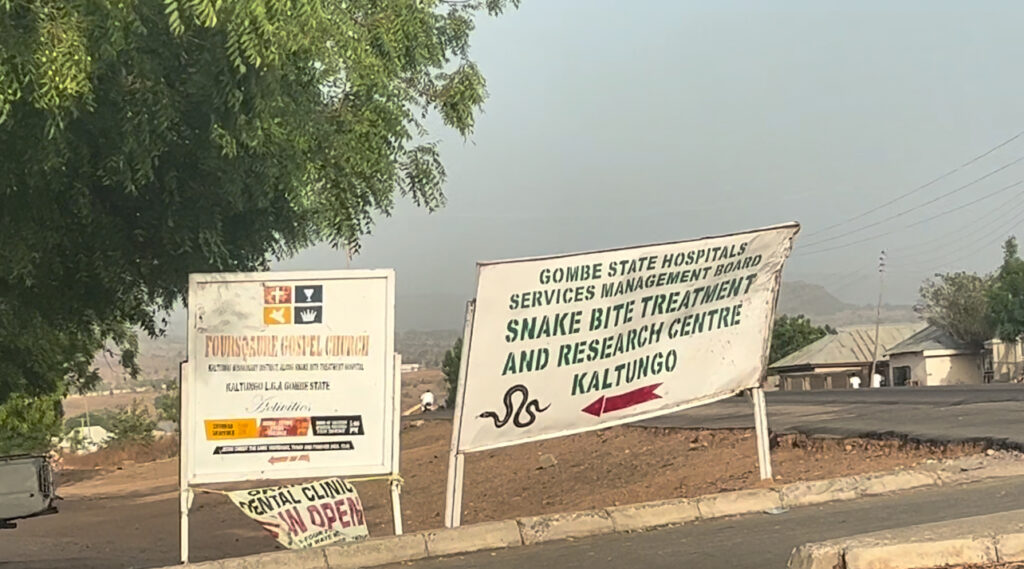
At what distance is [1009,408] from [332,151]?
Answer: 1045 centimetres

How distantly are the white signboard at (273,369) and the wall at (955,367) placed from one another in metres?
71.0

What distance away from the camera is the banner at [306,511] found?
25.3 ft

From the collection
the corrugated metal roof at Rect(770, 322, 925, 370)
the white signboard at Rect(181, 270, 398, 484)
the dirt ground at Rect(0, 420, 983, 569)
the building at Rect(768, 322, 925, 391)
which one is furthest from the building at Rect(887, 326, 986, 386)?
the white signboard at Rect(181, 270, 398, 484)

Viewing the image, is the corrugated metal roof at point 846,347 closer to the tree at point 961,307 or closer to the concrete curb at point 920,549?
the tree at point 961,307

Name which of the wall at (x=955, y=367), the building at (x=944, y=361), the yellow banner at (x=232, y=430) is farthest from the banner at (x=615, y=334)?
the wall at (x=955, y=367)

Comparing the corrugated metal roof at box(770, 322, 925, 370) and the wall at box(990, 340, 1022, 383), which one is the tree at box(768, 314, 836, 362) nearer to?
the corrugated metal roof at box(770, 322, 925, 370)

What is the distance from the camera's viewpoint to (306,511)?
7.82m

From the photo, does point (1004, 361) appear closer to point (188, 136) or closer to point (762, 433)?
point (762, 433)

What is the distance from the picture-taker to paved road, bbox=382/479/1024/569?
23.0ft

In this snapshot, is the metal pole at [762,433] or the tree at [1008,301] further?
the tree at [1008,301]

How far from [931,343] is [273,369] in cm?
7405

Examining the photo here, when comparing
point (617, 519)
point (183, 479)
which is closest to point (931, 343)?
point (617, 519)

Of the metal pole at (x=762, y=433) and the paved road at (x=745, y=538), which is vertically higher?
the metal pole at (x=762, y=433)

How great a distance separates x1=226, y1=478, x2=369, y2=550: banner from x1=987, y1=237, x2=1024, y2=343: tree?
2451 inches
